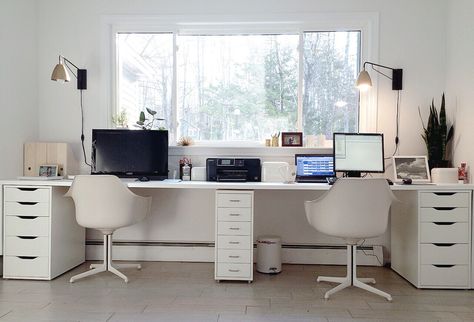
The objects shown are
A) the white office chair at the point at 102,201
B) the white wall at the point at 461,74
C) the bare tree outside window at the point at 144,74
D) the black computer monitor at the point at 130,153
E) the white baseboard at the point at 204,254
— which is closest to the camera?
the white office chair at the point at 102,201

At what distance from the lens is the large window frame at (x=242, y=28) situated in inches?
147

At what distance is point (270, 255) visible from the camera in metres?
3.41

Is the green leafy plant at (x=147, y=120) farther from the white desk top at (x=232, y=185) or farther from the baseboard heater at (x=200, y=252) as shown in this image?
the baseboard heater at (x=200, y=252)

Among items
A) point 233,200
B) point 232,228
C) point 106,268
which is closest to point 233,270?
point 232,228

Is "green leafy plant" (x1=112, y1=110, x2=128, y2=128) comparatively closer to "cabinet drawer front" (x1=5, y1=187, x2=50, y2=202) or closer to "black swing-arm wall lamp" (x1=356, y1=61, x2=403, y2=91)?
"cabinet drawer front" (x1=5, y1=187, x2=50, y2=202)

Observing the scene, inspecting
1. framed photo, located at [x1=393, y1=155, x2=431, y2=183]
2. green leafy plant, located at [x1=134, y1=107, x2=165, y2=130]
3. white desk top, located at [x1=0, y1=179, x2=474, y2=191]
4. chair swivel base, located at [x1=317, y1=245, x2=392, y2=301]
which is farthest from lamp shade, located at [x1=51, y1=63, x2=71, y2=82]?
framed photo, located at [x1=393, y1=155, x2=431, y2=183]

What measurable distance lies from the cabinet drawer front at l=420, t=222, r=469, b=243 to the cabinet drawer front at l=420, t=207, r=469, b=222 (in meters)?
0.04

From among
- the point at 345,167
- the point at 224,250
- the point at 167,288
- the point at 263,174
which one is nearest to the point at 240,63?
the point at 263,174

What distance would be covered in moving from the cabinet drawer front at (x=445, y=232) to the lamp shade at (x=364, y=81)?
1.26 metres

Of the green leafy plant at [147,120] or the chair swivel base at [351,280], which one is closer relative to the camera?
the chair swivel base at [351,280]

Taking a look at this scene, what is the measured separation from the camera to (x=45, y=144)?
12.1 ft

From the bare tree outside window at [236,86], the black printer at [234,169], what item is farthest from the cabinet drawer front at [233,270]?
the bare tree outside window at [236,86]

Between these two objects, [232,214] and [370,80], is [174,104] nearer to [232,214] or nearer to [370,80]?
[232,214]

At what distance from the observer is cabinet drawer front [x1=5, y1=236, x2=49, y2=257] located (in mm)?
3207
